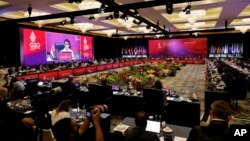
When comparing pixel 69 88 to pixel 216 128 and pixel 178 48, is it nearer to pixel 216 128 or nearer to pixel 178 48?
pixel 216 128

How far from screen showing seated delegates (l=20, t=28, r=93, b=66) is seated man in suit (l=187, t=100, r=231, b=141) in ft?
42.2

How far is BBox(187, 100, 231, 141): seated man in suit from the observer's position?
180 centimetres

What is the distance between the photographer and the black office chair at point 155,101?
4.68 m

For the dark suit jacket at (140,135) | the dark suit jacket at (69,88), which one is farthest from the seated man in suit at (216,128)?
the dark suit jacket at (69,88)

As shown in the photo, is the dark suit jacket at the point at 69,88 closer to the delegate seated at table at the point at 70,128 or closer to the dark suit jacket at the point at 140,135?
the delegate seated at table at the point at 70,128

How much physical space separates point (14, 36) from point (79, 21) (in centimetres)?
404

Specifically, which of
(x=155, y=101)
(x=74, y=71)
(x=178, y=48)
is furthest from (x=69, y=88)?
(x=178, y=48)

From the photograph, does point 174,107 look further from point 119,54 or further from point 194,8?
point 119,54

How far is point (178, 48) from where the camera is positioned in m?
25.0

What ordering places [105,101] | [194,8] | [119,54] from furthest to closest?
[119,54] → [194,8] → [105,101]

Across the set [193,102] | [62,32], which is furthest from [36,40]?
[193,102]

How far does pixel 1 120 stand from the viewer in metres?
3.01

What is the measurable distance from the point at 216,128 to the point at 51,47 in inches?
582

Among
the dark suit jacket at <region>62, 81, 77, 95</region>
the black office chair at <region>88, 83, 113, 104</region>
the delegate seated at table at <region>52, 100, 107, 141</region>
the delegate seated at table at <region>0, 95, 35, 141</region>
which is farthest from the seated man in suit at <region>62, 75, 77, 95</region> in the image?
the delegate seated at table at <region>52, 100, 107, 141</region>
